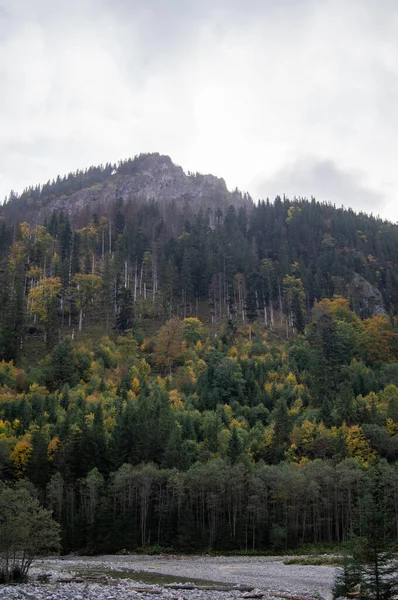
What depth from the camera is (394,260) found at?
191 metres

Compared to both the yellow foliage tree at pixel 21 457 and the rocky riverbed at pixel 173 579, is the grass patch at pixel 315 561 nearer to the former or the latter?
the rocky riverbed at pixel 173 579

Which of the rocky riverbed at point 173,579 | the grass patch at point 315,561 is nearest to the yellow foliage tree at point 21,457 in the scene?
the rocky riverbed at point 173,579

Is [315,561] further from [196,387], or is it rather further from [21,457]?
[196,387]

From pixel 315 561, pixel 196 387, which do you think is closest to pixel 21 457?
pixel 196 387

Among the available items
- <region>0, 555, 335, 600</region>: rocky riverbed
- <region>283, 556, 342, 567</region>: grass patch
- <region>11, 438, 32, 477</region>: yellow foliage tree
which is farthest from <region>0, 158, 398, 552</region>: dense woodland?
<region>0, 555, 335, 600</region>: rocky riverbed

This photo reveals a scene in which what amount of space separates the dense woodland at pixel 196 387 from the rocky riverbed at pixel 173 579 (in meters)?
7.83

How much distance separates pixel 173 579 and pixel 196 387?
59.7m

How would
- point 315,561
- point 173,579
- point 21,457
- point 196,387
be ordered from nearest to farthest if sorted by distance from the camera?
point 173,579, point 315,561, point 21,457, point 196,387

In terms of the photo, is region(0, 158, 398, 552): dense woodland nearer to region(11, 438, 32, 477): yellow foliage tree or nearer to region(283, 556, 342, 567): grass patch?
region(11, 438, 32, 477): yellow foliage tree

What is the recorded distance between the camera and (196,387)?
10512 centimetres

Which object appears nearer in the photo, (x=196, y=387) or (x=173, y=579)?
(x=173, y=579)

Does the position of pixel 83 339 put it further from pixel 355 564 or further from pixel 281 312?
pixel 355 564

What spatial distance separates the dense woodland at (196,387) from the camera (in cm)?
7025

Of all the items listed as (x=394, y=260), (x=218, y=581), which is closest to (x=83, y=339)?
(x=218, y=581)
